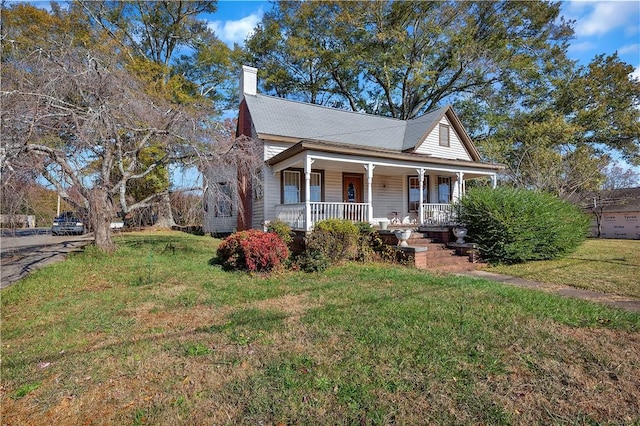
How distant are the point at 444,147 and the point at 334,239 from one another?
34.3ft

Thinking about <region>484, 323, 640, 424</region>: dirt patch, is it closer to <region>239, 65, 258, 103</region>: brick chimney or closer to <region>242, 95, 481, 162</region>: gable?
<region>242, 95, 481, 162</region>: gable

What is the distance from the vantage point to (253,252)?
8352 mm

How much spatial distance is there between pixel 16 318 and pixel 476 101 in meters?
28.8

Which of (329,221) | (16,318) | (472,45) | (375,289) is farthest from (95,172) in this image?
(472,45)

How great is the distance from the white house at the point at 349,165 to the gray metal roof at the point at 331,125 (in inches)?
1.8

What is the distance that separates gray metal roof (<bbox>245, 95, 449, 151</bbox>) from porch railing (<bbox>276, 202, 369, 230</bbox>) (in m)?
3.49

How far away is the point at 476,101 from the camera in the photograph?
2572 cm

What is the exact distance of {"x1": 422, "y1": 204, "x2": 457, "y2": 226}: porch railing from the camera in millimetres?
13742

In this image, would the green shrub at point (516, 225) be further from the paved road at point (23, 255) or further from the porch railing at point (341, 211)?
the paved road at point (23, 255)

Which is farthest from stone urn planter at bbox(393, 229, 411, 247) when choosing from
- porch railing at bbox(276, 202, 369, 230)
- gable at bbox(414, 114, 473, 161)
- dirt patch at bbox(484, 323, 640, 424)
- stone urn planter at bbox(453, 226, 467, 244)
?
gable at bbox(414, 114, 473, 161)

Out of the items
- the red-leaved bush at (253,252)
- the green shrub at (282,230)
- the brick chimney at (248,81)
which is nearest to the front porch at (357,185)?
the green shrub at (282,230)

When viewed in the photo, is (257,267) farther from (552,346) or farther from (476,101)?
(476,101)

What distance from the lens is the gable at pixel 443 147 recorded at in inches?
636

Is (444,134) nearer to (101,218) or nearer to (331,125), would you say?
(331,125)
